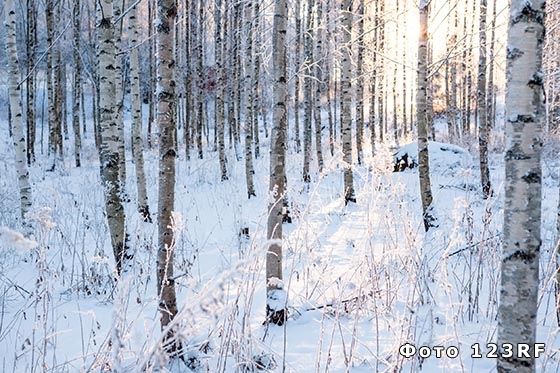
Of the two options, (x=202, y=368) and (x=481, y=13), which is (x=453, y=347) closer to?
(x=202, y=368)

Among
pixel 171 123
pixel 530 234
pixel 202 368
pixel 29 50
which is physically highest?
pixel 29 50

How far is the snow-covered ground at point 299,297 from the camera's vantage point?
80.9 inches

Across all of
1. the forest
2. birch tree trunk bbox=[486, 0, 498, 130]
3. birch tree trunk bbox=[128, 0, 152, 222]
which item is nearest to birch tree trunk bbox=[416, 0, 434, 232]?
the forest

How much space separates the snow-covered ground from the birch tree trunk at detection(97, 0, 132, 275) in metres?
0.32

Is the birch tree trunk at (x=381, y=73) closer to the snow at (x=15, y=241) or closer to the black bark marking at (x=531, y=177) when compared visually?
the black bark marking at (x=531, y=177)

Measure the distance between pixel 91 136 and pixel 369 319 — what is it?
24242 millimetres

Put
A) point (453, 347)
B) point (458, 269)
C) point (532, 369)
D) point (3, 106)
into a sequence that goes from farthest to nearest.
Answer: point (3, 106), point (458, 269), point (453, 347), point (532, 369)

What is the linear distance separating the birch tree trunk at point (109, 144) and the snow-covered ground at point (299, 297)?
0.32 meters

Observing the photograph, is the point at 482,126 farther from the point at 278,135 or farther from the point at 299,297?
the point at 299,297

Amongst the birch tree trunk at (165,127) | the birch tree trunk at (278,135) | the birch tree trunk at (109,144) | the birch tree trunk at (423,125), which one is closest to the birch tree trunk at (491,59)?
the birch tree trunk at (423,125)

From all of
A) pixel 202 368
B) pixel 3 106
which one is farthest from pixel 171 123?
pixel 3 106

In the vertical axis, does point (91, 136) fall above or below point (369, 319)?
above

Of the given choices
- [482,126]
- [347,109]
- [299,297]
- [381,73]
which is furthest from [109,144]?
[381,73]

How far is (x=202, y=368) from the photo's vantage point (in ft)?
8.41
